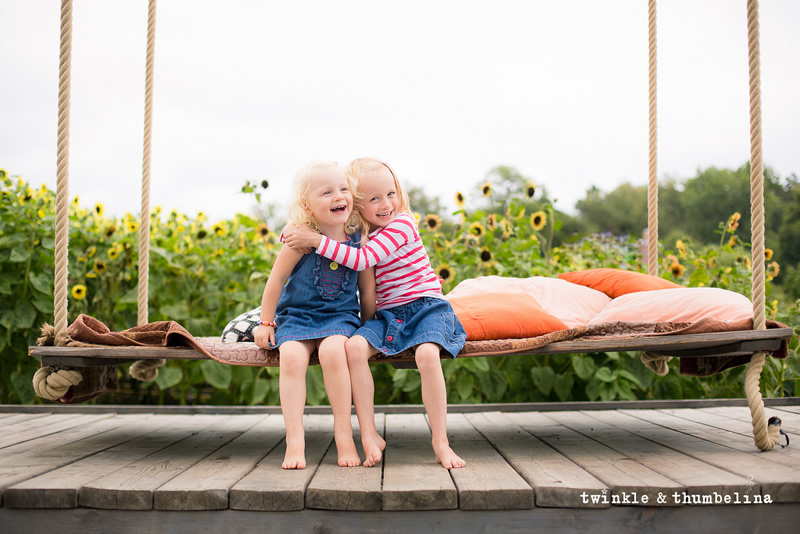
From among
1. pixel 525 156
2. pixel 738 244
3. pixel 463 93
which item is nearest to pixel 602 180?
pixel 525 156

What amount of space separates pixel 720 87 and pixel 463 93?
23.6 feet

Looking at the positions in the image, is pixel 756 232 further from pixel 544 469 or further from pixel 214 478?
pixel 214 478

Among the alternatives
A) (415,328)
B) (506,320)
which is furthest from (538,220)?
(415,328)

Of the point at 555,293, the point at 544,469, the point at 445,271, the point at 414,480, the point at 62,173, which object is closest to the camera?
the point at 414,480

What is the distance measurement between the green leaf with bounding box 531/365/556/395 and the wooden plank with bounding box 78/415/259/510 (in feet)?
5.08

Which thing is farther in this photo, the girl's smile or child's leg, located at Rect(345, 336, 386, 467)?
the girl's smile

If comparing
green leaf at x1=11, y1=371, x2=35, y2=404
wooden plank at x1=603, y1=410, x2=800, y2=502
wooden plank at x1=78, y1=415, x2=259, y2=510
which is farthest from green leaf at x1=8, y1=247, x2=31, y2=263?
wooden plank at x1=603, y1=410, x2=800, y2=502

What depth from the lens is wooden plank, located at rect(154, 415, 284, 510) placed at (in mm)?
1305

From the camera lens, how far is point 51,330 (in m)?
1.91

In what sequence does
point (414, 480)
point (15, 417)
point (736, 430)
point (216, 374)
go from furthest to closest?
point (216, 374)
point (15, 417)
point (736, 430)
point (414, 480)

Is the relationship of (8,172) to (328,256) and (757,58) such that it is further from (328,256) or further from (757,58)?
(757,58)

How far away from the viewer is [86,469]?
1.58 meters

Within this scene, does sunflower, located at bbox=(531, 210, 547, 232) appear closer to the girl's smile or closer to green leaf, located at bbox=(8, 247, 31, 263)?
the girl's smile

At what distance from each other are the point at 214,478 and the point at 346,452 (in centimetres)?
37
